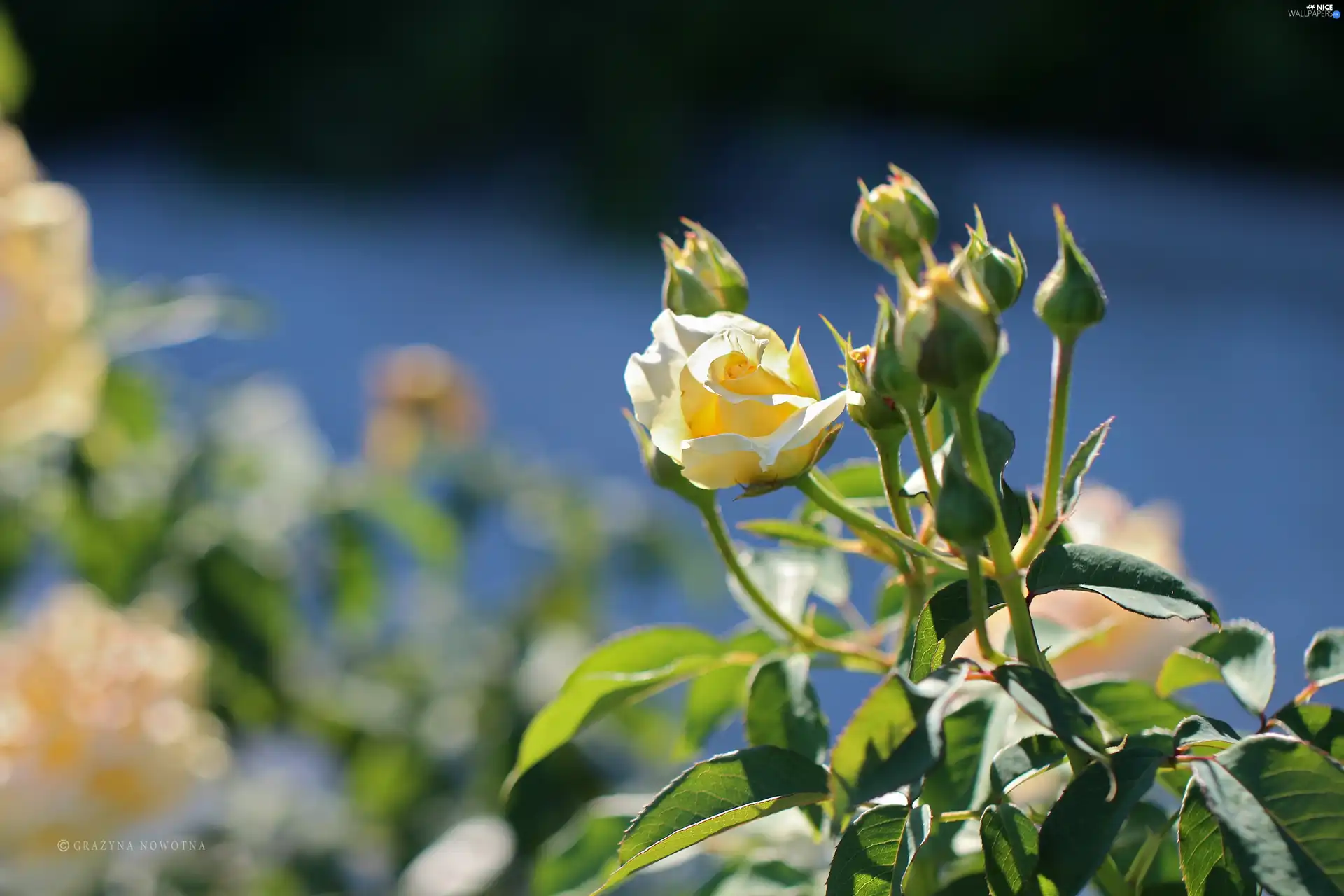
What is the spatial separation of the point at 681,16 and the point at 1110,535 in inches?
143

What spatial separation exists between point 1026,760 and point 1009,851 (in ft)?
0.10

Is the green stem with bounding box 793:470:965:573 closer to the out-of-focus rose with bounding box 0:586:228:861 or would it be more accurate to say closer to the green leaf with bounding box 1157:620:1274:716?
the green leaf with bounding box 1157:620:1274:716

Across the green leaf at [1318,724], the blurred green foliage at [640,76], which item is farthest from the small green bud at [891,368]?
the blurred green foliage at [640,76]

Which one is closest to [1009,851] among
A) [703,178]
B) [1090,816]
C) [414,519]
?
[1090,816]

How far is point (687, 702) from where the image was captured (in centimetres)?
39

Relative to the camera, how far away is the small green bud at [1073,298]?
0.27 metres

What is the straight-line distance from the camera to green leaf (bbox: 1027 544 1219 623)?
0.80ft

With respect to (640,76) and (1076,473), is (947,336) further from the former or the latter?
(640,76)

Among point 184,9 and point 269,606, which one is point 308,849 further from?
point 184,9

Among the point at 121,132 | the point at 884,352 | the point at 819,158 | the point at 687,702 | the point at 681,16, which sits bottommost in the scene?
the point at 121,132

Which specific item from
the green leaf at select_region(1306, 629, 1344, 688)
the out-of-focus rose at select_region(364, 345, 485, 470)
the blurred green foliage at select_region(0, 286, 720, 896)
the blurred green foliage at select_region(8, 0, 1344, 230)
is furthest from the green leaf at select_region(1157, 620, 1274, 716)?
the blurred green foliage at select_region(8, 0, 1344, 230)

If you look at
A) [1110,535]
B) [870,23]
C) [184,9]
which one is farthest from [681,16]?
[1110,535]

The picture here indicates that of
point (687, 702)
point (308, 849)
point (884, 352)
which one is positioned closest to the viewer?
point (884, 352)

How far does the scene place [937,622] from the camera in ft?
0.83
